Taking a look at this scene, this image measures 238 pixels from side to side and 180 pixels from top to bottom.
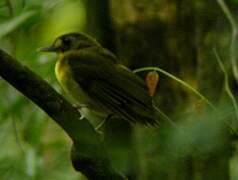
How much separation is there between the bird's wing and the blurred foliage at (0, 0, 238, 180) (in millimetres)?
93

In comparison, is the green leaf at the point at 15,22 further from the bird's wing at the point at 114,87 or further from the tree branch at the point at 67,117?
the bird's wing at the point at 114,87

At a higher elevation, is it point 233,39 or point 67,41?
point 233,39

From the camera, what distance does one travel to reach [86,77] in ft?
11.8

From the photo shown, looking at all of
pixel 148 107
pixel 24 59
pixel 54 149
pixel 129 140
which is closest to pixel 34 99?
pixel 24 59

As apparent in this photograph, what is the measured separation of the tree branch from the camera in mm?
2504

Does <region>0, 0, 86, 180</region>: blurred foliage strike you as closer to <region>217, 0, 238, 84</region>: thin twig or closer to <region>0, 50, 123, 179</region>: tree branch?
<region>0, 50, 123, 179</region>: tree branch

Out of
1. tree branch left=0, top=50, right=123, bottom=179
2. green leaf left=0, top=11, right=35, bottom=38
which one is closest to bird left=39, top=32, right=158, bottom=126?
green leaf left=0, top=11, right=35, bottom=38

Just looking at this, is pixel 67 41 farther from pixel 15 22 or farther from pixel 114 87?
pixel 15 22

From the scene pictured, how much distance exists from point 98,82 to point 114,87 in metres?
0.12

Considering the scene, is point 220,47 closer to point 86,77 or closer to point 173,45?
point 173,45

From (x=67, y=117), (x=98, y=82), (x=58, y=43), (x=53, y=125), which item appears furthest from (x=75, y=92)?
(x=67, y=117)

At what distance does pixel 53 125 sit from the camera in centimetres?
418

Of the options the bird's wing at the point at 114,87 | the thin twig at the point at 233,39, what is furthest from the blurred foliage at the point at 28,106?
the thin twig at the point at 233,39

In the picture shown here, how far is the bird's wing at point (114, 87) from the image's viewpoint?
3.21 m
